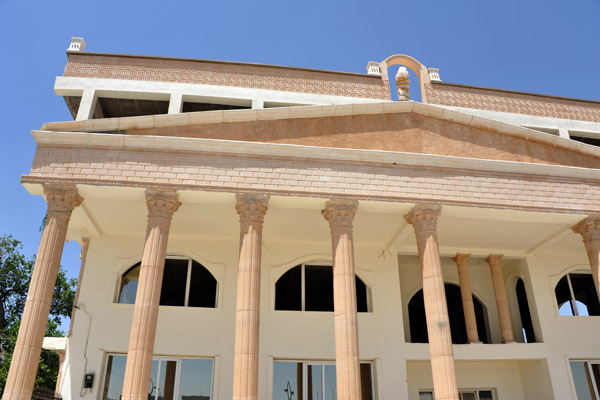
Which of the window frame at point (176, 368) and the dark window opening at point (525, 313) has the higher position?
the dark window opening at point (525, 313)

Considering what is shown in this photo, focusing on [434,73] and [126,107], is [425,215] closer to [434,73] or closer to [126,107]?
→ [434,73]

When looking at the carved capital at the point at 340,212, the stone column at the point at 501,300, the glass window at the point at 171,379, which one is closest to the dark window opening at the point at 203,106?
the carved capital at the point at 340,212

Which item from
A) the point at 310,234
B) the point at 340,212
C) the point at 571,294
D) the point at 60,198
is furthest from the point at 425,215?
the point at 60,198

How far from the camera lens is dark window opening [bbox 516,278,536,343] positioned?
1825 cm

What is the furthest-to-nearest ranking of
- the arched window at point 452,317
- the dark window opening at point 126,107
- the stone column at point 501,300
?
the arched window at point 452,317, the dark window opening at point 126,107, the stone column at point 501,300

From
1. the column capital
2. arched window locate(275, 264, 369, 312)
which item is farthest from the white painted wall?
the column capital

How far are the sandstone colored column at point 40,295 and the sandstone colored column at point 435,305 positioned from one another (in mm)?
9604

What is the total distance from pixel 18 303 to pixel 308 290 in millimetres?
27182

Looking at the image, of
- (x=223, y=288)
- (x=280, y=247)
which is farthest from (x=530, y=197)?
(x=223, y=288)

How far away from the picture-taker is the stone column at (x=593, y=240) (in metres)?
14.0

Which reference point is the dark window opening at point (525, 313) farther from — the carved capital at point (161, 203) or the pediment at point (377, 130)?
the carved capital at point (161, 203)

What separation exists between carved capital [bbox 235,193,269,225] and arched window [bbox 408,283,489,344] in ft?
30.4

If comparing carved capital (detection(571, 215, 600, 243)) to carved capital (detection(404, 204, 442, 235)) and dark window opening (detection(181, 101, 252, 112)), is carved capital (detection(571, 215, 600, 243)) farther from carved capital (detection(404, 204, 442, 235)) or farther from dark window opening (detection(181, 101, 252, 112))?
dark window opening (detection(181, 101, 252, 112))

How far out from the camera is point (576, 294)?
18.9m
